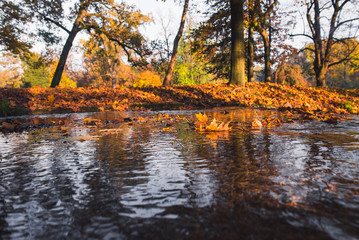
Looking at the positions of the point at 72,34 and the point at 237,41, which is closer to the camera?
the point at 237,41

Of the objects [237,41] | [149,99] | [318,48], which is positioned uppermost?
[318,48]

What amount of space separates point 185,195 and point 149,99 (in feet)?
24.2

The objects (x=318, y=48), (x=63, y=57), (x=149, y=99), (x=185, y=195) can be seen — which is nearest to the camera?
(x=185, y=195)

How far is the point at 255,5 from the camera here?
11453 mm

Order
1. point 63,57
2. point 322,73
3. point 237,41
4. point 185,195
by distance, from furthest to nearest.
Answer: point 322,73 → point 63,57 → point 237,41 → point 185,195

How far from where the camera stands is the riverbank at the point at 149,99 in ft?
24.0

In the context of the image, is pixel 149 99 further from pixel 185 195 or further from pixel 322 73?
pixel 322 73

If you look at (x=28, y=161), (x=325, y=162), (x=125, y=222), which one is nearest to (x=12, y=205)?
(x=125, y=222)

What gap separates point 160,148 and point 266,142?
3.17ft

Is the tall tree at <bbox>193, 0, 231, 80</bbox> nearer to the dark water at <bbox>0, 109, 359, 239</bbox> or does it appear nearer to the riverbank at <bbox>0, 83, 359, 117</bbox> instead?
the riverbank at <bbox>0, 83, 359, 117</bbox>

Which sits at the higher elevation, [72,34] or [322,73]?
[72,34]

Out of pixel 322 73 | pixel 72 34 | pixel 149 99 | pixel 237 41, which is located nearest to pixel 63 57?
pixel 72 34

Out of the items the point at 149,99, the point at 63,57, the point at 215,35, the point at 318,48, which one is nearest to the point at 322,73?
the point at 318,48

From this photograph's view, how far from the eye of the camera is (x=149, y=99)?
26.9ft
